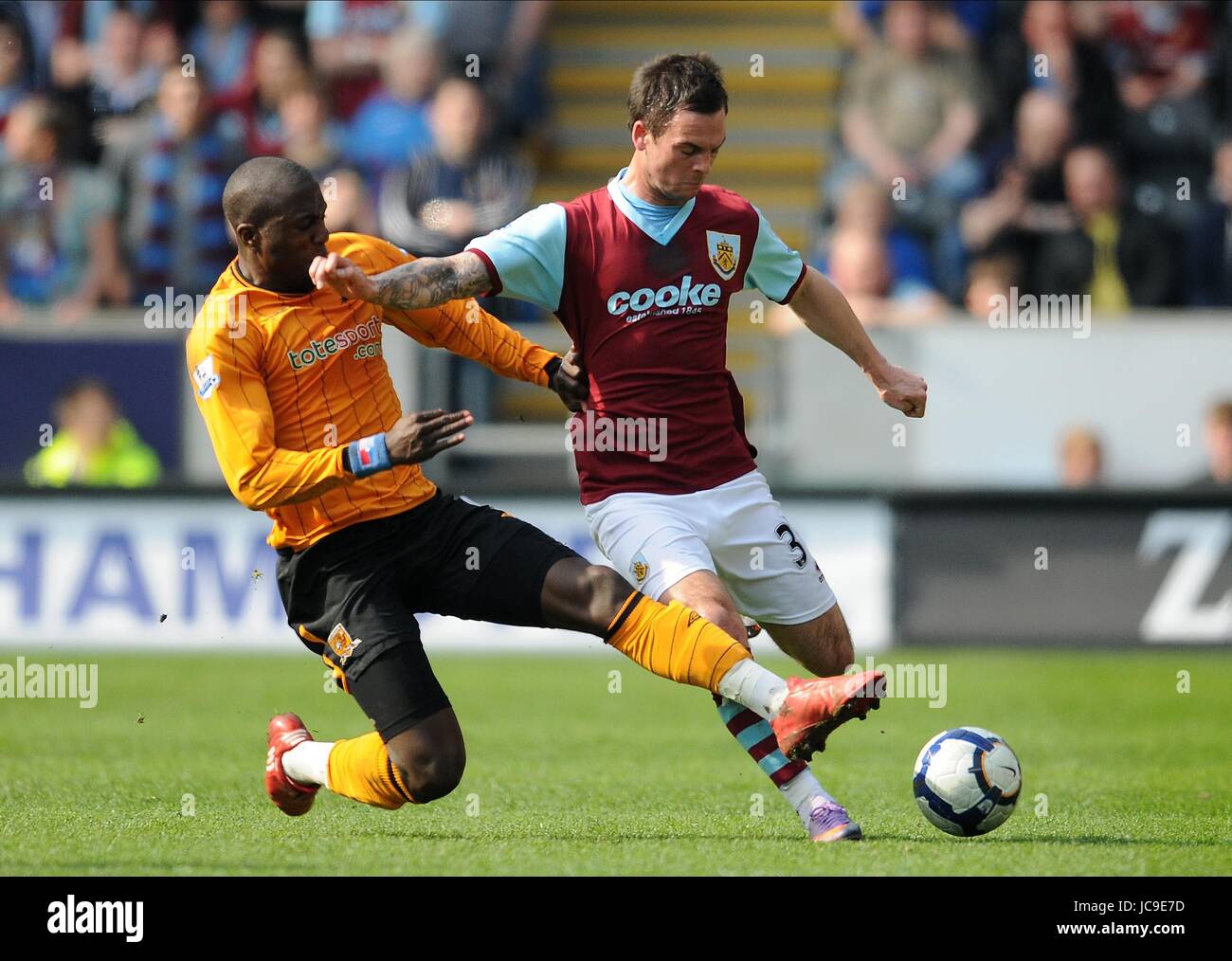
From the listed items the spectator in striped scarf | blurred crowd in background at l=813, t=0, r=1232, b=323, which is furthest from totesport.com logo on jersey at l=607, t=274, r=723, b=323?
the spectator in striped scarf

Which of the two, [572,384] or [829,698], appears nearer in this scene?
[829,698]

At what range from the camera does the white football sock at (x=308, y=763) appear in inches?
254

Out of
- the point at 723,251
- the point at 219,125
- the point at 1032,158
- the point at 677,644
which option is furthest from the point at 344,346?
the point at 1032,158

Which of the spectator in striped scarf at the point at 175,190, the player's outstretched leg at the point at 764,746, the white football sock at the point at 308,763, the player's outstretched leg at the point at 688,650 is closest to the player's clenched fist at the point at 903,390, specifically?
the player's outstretched leg at the point at 764,746

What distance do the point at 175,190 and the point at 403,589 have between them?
8.79 m

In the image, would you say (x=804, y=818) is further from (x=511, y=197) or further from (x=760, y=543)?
(x=511, y=197)

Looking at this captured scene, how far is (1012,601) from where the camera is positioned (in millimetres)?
12805

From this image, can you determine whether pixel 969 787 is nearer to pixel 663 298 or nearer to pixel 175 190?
pixel 663 298

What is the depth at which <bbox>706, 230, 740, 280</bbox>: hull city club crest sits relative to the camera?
6.56 metres

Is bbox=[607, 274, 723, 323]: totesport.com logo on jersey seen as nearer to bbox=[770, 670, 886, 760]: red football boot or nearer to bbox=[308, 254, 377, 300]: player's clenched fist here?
bbox=[308, 254, 377, 300]: player's clenched fist

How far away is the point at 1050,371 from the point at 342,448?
8425 millimetres

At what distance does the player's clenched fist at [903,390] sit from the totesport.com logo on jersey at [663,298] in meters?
0.69

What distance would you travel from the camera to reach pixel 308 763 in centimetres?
652
